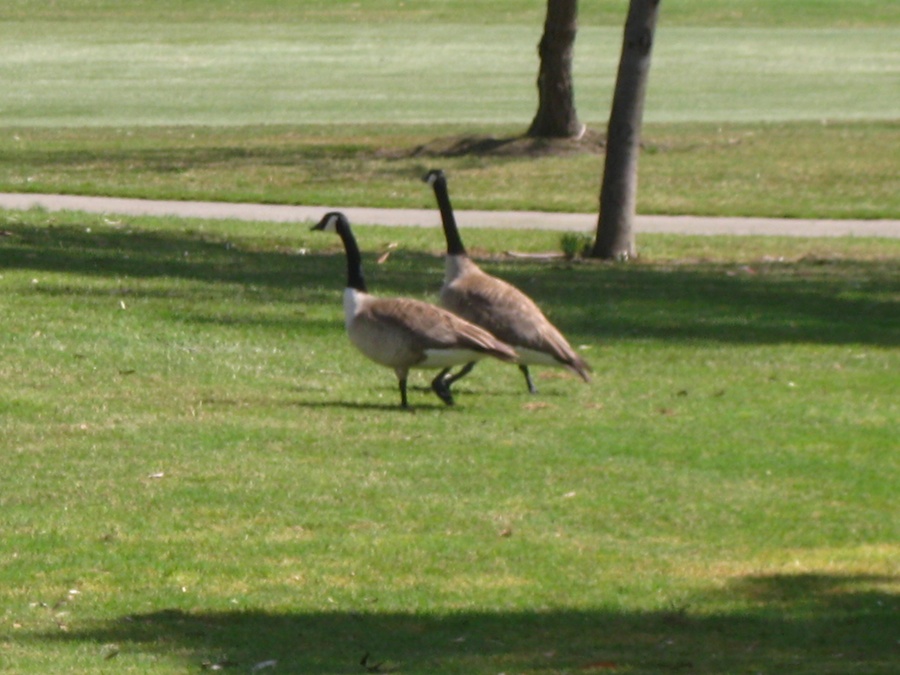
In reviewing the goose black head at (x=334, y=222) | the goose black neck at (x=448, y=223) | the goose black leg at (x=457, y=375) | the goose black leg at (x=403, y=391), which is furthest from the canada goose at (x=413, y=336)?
the goose black neck at (x=448, y=223)

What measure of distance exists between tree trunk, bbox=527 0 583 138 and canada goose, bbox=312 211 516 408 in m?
16.2

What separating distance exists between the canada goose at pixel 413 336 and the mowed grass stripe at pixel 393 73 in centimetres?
2196

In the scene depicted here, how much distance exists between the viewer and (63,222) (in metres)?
19.2

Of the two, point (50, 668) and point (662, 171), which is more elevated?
point (50, 668)

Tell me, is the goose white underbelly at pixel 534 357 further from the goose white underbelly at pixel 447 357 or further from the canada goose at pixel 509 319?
the goose white underbelly at pixel 447 357

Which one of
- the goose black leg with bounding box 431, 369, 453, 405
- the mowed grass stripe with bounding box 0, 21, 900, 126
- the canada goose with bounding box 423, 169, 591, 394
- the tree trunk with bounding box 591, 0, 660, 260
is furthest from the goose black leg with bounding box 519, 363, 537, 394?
the mowed grass stripe with bounding box 0, 21, 900, 126

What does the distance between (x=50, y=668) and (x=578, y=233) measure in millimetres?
14180

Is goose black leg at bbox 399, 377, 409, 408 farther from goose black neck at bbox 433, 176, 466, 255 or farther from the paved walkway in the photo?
the paved walkway

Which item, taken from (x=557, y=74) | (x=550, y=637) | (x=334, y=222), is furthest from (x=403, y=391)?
(x=557, y=74)

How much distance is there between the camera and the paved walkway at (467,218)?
21188mm

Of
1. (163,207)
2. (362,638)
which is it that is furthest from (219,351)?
(163,207)

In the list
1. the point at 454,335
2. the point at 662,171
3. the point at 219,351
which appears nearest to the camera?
the point at 454,335

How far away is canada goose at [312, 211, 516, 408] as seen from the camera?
10.6 meters

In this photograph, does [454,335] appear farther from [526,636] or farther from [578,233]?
[578,233]
